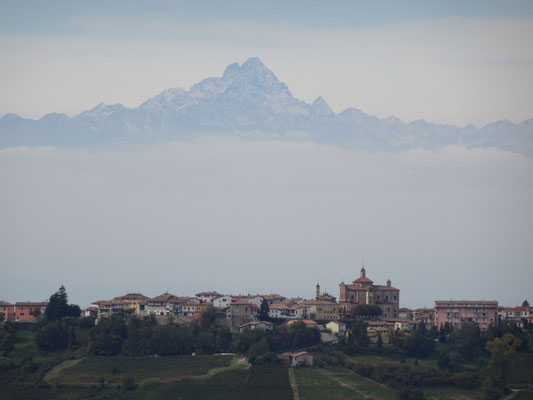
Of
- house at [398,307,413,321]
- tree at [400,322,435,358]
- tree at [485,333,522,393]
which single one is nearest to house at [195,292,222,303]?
house at [398,307,413,321]

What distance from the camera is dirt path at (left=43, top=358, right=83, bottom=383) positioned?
69688mm

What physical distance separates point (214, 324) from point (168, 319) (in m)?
3.51

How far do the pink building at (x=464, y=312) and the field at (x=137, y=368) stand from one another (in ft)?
62.8

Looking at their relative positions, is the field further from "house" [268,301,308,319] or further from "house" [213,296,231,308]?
"house" [213,296,231,308]

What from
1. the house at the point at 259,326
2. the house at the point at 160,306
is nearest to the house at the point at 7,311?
the house at the point at 160,306

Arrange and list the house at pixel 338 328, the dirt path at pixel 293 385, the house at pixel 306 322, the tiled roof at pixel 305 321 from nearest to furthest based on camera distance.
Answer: the dirt path at pixel 293 385
the house at pixel 306 322
the house at pixel 338 328
the tiled roof at pixel 305 321

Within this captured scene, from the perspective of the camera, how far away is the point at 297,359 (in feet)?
236

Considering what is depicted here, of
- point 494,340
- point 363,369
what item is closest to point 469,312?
point 494,340

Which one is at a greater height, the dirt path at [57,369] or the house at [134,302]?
the house at [134,302]

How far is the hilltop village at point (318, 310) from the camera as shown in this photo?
268 feet

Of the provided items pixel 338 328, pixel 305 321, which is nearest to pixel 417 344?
pixel 338 328

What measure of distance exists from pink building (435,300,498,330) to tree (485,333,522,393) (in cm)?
832

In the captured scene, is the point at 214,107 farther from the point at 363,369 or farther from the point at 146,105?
the point at 363,369

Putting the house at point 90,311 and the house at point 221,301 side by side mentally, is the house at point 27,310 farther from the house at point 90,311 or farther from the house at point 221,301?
the house at point 221,301
